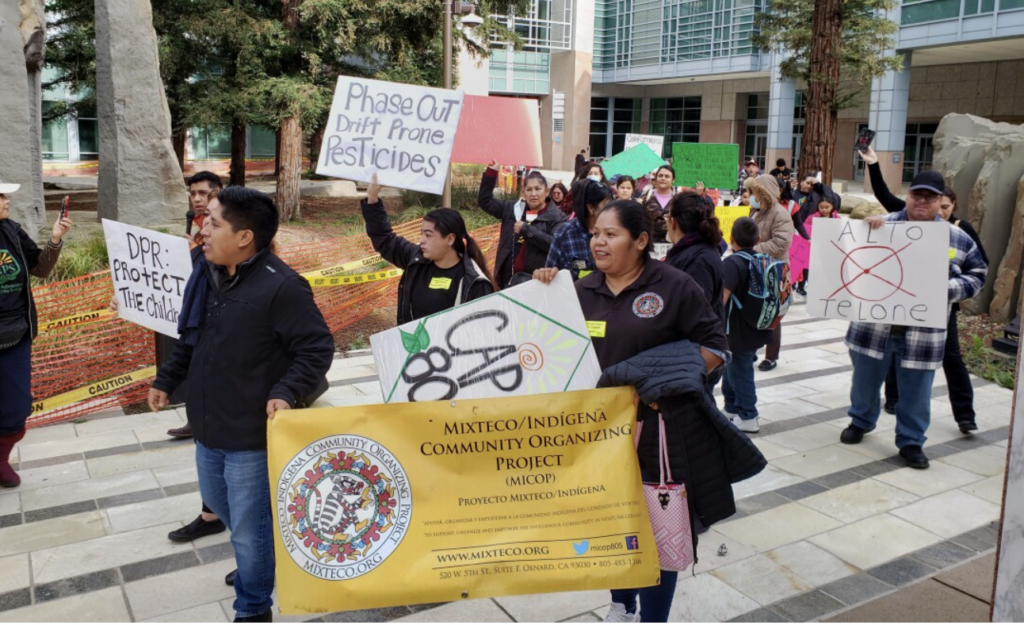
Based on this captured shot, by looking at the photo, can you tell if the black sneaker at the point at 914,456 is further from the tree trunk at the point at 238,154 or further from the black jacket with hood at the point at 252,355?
the tree trunk at the point at 238,154

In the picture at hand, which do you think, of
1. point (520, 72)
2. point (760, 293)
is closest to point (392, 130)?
point (760, 293)

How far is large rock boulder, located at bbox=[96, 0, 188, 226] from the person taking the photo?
46.9 feet

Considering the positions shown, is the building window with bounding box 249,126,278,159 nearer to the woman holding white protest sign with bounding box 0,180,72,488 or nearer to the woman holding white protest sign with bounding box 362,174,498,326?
the woman holding white protest sign with bounding box 0,180,72,488

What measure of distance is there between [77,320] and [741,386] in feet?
19.4

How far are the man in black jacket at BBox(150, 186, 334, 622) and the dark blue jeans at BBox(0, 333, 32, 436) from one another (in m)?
2.37

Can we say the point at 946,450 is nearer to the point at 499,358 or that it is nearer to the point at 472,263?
the point at 472,263

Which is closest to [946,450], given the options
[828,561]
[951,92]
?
[828,561]

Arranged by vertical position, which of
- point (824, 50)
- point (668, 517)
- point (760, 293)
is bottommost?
point (668, 517)

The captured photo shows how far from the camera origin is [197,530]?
480 centimetres

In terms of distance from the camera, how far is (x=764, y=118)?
1877 inches

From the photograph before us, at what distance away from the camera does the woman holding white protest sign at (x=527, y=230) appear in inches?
272

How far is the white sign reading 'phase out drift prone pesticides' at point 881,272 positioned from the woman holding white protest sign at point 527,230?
2050mm

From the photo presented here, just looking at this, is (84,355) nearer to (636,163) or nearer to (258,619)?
(258,619)

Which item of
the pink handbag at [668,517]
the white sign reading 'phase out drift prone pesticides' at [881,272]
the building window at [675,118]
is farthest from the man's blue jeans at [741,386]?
the building window at [675,118]
